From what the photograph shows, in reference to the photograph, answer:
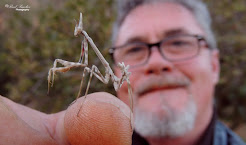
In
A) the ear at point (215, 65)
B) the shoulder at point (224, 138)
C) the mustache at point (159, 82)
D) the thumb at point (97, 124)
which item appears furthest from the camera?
the ear at point (215, 65)

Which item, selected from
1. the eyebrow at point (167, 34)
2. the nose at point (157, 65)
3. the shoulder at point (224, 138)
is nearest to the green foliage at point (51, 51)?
the eyebrow at point (167, 34)

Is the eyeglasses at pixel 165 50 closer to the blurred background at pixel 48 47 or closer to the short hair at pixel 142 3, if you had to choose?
the blurred background at pixel 48 47

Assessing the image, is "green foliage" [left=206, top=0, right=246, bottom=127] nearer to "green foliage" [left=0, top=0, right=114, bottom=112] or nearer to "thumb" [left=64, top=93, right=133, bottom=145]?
"green foliage" [left=0, top=0, right=114, bottom=112]

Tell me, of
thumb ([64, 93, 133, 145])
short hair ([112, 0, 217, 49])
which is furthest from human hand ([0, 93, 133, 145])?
short hair ([112, 0, 217, 49])

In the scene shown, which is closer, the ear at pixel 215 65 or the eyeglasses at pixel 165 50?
the eyeglasses at pixel 165 50

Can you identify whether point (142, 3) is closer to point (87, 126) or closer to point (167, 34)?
point (167, 34)

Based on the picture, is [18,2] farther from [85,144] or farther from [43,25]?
[43,25]

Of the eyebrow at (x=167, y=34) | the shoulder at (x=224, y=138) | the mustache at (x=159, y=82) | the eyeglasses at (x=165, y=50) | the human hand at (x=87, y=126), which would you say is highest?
the eyebrow at (x=167, y=34)

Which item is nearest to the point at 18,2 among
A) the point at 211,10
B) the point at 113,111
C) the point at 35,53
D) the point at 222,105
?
the point at 113,111
